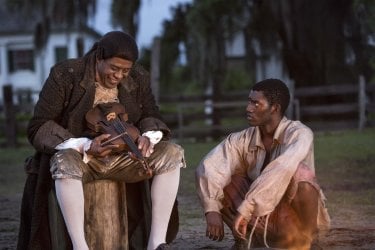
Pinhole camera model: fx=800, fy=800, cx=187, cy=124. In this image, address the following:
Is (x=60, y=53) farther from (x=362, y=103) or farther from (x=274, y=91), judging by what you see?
(x=274, y=91)

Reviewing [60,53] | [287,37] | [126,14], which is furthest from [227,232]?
[60,53]

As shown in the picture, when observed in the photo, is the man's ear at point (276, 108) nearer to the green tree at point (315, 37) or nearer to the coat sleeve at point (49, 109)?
the coat sleeve at point (49, 109)

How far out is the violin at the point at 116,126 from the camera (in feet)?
12.6

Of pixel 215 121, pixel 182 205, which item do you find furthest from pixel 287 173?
pixel 215 121

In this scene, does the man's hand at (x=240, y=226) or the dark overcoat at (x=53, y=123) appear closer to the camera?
the man's hand at (x=240, y=226)

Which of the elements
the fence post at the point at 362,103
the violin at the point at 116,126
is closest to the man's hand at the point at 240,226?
the violin at the point at 116,126

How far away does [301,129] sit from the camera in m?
4.00

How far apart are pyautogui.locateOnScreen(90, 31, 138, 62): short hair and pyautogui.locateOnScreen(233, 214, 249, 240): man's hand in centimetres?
95

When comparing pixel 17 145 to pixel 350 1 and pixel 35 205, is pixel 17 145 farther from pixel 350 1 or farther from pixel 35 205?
pixel 35 205

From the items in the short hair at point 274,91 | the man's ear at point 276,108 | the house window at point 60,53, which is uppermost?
the house window at point 60,53

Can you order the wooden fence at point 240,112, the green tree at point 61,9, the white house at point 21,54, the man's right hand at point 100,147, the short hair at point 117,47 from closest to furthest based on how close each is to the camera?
the man's right hand at point 100,147
the short hair at point 117,47
the wooden fence at point 240,112
the green tree at point 61,9
the white house at point 21,54

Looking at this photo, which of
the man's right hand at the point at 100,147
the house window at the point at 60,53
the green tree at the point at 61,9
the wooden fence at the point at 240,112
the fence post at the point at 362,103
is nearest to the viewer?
the man's right hand at the point at 100,147

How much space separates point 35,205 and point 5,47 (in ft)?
113

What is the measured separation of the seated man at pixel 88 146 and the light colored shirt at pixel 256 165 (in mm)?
180
